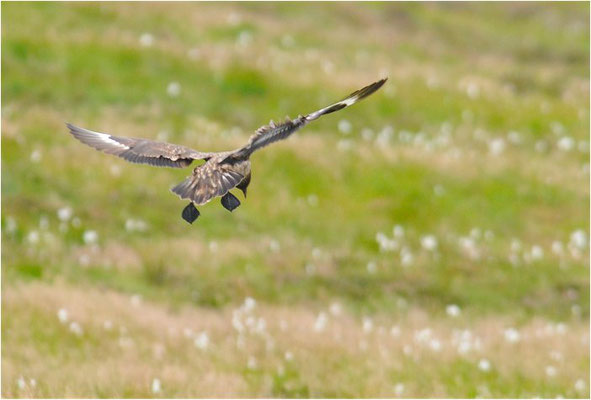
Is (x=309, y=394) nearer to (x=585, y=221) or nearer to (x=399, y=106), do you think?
(x=585, y=221)

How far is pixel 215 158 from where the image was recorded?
28.4 ft

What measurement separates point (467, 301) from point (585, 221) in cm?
424

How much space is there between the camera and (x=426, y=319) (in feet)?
51.2

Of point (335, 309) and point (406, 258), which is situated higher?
point (406, 258)

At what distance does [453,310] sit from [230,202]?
749cm

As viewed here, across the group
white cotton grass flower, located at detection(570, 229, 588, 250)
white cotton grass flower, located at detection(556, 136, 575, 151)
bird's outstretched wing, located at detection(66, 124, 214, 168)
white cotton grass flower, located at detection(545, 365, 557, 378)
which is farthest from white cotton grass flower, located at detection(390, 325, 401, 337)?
white cotton grass flower, located at detection(556, 136, 575, 151)

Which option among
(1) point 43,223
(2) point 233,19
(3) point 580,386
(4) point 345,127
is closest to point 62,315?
(1) point 43,223

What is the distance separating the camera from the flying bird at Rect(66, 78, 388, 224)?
7785 millimetres

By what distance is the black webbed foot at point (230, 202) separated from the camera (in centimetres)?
820

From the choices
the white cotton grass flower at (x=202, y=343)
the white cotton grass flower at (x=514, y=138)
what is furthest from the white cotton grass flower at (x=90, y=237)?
the white cotton grass flower at (x=514, y=138)

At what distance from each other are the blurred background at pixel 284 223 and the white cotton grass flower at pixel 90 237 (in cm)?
6

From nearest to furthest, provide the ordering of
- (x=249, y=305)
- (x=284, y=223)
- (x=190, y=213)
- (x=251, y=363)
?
1. (x=190, y=213)
2. (x=251, y=363)
3. (x=249, y=305)
4. (x=284, y=223)

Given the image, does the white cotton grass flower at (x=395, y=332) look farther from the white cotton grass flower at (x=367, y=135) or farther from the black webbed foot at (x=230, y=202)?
the white cotton grass flower at (x=367, y=135)

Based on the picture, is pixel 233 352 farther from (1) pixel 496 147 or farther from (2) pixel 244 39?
(2) pixel 244 39
